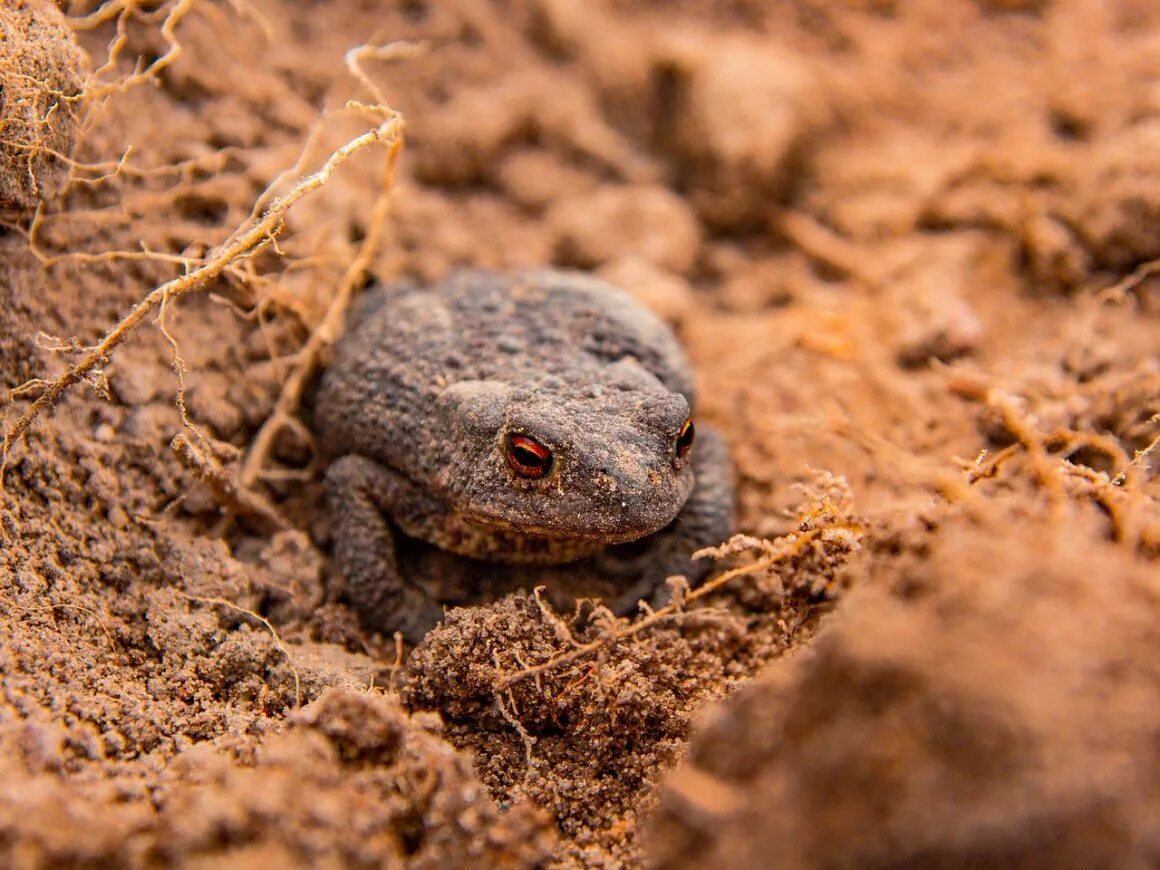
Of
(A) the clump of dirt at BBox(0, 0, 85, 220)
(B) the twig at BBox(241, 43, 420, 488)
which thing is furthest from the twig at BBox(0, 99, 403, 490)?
(A) the clump of dirt at BBox(0, 0, 85, 220)

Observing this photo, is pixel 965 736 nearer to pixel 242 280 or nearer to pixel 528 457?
pixel 528 457

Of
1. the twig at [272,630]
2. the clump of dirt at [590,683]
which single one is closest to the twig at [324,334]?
the twig at [272,630]

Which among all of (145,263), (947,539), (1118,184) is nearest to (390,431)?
(145,263)

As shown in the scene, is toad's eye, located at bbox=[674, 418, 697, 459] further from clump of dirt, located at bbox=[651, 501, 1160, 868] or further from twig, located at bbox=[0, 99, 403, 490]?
twig, located at bbox=[0, 99, 403, 490]

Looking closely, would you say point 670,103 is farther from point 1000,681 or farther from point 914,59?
point 1000,681

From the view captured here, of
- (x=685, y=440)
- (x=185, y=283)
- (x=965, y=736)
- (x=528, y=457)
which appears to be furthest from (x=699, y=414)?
(x=965, y=736)

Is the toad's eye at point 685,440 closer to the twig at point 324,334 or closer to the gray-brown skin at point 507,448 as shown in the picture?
the gray-brown skin at point 507,448

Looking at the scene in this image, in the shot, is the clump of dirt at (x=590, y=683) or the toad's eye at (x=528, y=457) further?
the toad's eye at (x=528, y=457)
